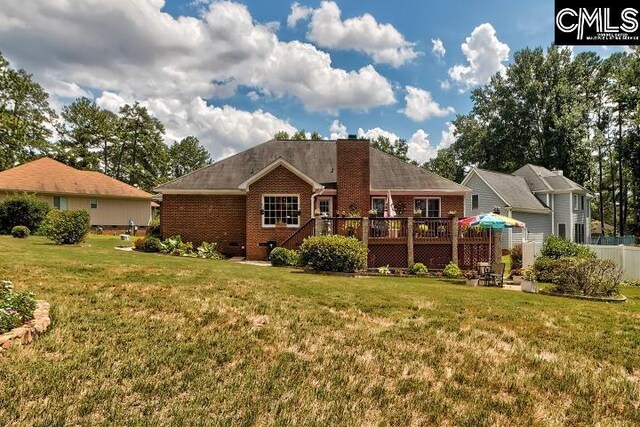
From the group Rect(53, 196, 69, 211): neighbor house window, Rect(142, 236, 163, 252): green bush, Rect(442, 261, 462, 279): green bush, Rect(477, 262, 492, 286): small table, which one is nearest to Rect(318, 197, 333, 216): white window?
Rect(442, 261, 462, 279): green bush

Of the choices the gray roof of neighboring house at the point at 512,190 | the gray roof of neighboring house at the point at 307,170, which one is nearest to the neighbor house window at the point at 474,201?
the gray roof of neighboring house at the point at 512,190

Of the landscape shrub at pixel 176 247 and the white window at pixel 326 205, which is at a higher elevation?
the white window at pixel 326 205

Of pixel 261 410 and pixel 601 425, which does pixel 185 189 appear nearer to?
pixel 261 410

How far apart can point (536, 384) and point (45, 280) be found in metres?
8.95

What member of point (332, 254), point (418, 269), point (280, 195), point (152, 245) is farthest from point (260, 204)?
point (418, 269)

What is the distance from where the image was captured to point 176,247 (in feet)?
58.1

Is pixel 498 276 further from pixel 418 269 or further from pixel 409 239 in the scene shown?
pixel 409 239

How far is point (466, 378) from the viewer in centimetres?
459

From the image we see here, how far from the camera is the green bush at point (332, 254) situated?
1300 centimetres

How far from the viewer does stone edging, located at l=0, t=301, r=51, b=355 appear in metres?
4.45

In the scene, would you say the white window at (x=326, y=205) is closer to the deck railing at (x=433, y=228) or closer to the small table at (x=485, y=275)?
the deck railing at (x=433, y=228)

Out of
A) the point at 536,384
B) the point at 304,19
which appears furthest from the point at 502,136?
the point at 536,384

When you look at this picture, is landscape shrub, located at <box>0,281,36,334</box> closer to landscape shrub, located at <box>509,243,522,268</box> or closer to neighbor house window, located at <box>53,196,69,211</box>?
landscape shrub, located at <box>509,243,522,268</box>

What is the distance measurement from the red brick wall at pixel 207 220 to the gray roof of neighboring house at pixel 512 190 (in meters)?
19.9
